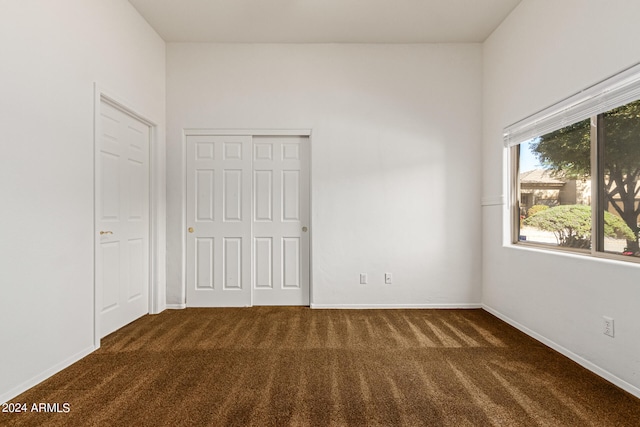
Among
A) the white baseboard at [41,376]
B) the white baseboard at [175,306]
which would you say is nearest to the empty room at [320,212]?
the white baseboard at [41,376]

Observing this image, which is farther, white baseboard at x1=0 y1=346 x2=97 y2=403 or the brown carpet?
white baseboard at x1=0 y1=346 x2=97 y2=403

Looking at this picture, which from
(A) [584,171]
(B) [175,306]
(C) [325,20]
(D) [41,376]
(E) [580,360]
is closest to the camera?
(D) [41,376]

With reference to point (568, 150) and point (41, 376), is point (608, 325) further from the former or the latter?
point (41, 376)

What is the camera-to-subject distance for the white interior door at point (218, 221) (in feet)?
13.0

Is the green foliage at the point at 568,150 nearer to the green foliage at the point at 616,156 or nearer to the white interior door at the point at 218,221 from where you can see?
the green foliage at the point at 616,156

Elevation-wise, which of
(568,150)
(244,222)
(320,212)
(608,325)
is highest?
(568,150)

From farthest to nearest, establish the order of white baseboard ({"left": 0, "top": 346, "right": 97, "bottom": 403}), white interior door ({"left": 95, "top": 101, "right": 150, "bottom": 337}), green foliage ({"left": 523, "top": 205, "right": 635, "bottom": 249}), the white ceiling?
1. the white ceiling
2. white interior door ({"left": 95, "top": 101, "right": 150, "bottom": 337})
3. green foliage ({"left": 523, "top": 205, "right": 635, "bottom": 249})
4. white baseboard ({"left": 0, "top": 346, "right": 97, "bottom": 403})

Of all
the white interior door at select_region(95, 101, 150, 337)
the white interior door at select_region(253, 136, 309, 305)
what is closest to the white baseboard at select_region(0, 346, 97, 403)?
the white interior door at select_region(95, 101, 150, 337)

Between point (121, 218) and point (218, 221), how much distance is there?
103 centimetres

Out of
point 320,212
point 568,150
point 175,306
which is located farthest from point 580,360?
point 175,306

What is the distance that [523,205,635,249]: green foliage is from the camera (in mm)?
2266

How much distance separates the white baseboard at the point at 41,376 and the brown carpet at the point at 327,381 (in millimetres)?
43

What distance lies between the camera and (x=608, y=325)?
86.6 inches

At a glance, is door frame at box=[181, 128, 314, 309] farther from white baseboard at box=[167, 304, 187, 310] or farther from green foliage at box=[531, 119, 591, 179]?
green foliage at box=[531, 119, 591, 179]
